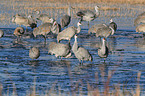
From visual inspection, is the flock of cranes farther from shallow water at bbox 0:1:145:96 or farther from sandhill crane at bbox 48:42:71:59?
shallow water at bbox 0:1:145:96

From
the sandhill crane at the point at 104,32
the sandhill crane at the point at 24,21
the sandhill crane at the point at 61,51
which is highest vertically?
the sandhill crane at the point at 24,21

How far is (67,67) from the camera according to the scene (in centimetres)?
1430

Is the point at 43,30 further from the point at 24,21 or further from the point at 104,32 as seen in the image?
the point at 24,21

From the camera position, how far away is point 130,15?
34156 millimetres

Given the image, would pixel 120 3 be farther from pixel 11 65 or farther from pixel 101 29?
pixel 11 65

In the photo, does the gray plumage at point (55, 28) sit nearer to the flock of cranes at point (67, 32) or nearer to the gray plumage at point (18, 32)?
the flock of cranes at point (67, 32)

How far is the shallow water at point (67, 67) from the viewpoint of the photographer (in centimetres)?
1174

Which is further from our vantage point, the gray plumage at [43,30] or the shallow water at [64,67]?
the gray plumage at [43,30]

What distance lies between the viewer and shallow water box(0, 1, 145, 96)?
1174 cm

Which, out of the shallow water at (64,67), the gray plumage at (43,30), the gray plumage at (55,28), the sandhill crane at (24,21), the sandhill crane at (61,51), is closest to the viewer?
the shallow water at (64,67)

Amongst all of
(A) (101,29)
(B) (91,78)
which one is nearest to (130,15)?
(A) (101,29)

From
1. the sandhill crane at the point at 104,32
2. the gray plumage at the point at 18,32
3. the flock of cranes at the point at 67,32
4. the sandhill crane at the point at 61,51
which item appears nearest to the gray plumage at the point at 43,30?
the flock of cranes at the point at 67,32

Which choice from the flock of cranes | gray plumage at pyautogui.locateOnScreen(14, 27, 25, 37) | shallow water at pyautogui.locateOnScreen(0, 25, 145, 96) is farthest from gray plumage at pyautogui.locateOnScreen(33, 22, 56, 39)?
gray plumage at pyautogui.locateOnScreen(14, 27, 25, 37)

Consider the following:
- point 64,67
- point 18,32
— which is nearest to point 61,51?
point 64,67
